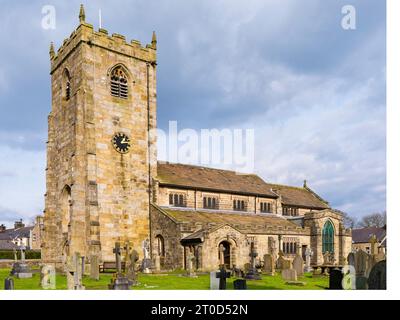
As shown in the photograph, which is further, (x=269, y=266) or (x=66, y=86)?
(x=66, y=86)

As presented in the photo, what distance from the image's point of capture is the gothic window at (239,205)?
44031mm

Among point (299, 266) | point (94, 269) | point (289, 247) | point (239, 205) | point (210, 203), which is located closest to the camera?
point (94, 269)

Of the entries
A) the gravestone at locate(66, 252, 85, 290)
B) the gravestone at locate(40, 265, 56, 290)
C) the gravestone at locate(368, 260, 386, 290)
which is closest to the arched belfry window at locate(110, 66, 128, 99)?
the gravestone at locate(40, 265, 56, 290)

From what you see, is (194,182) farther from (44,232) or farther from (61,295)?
(61,295)

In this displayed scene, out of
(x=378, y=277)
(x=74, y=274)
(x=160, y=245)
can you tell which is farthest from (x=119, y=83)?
(x=378, y=277)

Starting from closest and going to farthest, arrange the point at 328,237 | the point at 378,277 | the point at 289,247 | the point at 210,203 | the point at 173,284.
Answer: the point at 378,277
the point at 173,284
the point at 289,247
the point at 210,203
the point at 328,237

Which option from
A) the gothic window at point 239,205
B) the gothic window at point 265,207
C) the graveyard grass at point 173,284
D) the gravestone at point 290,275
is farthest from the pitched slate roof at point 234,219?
the gravestone at point 290,275

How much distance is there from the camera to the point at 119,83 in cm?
3644

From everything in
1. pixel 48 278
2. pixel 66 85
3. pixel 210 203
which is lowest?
pixel 48 278

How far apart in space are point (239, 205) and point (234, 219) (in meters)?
4.51

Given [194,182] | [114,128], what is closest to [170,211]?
[194,182]

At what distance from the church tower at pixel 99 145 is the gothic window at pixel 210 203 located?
7.16 m

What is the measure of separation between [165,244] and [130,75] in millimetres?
15856

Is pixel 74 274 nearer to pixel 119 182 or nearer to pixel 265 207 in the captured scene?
pixel 119 182
